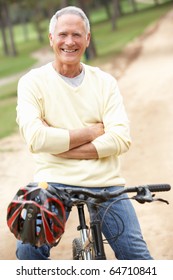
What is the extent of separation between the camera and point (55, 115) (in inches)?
154

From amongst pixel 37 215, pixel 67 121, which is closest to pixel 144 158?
pixel 67 121

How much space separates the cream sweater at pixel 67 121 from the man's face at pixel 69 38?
0.48ft

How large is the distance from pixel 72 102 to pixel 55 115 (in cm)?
12

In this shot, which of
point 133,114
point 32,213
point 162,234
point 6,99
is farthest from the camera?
point 6,99

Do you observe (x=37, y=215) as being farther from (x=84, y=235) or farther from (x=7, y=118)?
(x=7, y=118)

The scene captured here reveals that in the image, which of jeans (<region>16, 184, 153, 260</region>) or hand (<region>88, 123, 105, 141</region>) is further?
hand (<region>88, 123, 105, 141</region>)

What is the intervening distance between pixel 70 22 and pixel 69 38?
0.30 feet

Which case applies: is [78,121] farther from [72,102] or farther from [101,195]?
[101,195]

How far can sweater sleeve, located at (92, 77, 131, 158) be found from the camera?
392cm

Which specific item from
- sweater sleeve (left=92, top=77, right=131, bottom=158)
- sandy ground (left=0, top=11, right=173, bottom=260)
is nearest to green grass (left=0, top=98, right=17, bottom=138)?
sandy ground (left=0, top=11, right=173, bottom=260)

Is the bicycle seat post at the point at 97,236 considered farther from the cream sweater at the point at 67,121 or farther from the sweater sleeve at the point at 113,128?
the sweater sleeve at the point at 113,128

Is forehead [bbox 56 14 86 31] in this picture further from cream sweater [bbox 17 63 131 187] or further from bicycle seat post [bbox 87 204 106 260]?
bicycle seat post [bbox 87 204 106 260]

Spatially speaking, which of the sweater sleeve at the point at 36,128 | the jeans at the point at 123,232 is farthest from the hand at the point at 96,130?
the jeans at the point at 123,232

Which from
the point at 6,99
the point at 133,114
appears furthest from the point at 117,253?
the point at 6,99
